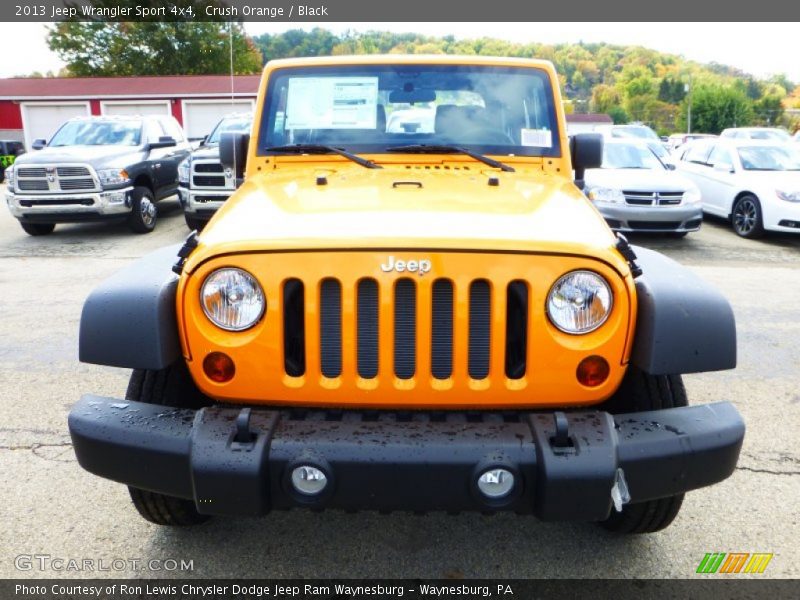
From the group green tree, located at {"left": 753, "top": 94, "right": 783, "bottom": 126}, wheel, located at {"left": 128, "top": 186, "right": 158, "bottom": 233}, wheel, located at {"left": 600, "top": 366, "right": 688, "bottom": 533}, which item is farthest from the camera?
green tree, located at {"left": 753, "top": 94, "right": 783, "bottom": 126}

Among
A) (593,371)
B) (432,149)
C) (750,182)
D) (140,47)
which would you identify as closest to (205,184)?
(432,149)

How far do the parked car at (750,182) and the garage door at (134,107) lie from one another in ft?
78.2

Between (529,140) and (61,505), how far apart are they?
277 centimetres

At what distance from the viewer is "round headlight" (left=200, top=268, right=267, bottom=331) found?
219 centimetres

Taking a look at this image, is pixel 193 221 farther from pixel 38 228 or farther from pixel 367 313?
pixel 367 313

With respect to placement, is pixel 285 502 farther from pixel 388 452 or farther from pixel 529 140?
pixel 529 140

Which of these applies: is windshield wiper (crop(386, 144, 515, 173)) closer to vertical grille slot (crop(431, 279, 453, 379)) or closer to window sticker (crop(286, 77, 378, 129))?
window sticker (crop(286, 77, 378, 129))

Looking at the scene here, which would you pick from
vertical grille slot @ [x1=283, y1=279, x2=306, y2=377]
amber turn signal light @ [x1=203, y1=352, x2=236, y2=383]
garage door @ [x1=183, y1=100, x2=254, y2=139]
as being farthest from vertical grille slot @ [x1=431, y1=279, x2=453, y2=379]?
garage door @ [x1=183, y1=100, x2=254, y2=139]

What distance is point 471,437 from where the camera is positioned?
206cm

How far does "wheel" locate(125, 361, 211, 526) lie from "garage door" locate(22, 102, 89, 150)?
32.0 metres

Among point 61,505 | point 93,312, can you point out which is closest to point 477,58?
point 93,312

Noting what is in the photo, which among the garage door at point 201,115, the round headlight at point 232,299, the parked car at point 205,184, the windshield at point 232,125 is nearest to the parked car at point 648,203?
the parked car at point 205,184

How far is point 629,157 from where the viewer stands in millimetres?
11062

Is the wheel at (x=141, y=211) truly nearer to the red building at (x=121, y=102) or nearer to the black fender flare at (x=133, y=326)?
the black fender flare at (x=133, y=326)
